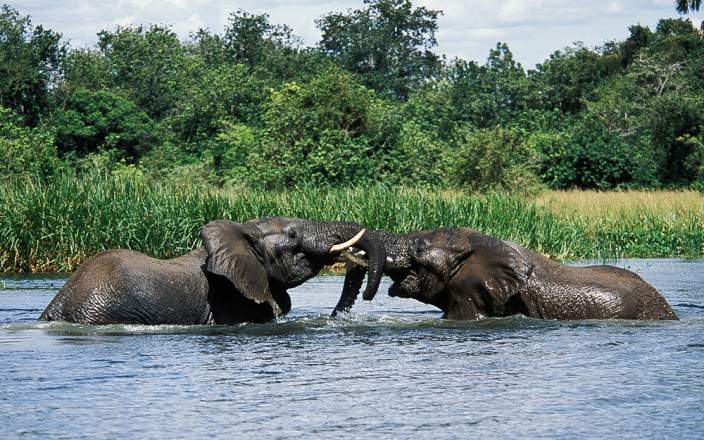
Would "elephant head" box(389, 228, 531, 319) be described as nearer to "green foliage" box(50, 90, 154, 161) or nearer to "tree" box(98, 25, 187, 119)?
"green foliage" box(50, 90, 154, 161)

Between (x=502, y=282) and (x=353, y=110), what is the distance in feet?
72.2

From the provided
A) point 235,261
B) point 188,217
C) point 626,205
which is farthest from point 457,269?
point 626,205

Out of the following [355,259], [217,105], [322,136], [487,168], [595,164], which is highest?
[217,105]

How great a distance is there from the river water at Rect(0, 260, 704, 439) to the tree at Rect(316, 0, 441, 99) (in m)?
41.5

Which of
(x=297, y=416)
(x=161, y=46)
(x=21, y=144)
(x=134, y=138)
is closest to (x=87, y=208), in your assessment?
(x=297, y=416)

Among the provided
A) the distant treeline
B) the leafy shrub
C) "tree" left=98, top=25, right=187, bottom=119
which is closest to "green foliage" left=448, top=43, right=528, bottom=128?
the distant treeline

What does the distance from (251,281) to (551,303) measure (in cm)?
279

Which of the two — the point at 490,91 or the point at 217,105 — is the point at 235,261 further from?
the point at 490,91

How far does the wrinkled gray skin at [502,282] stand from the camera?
37.4 ft

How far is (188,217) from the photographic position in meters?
20.1

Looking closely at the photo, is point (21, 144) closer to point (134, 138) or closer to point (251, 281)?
point (134, 138)

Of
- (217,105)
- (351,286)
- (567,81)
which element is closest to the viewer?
(351,286)

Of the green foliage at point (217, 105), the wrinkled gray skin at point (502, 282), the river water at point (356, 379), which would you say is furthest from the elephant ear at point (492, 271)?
the green foliage at point (217, 105)

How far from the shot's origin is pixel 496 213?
71.5 ft
